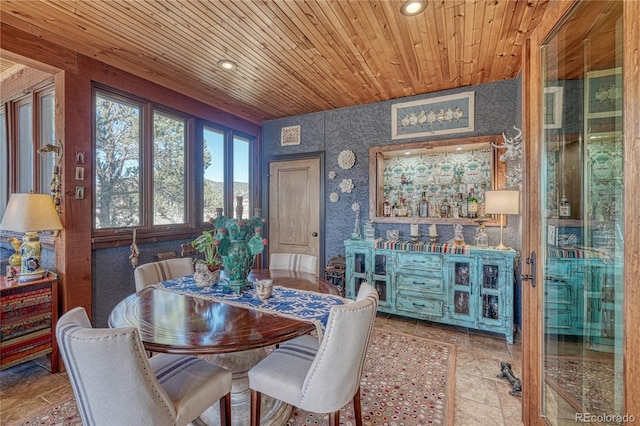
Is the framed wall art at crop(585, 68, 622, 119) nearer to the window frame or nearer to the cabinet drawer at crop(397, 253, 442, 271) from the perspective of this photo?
the cabinet drawer at crop(397, 253, 442, 271)

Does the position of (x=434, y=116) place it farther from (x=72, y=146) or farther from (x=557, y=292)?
(x=72, y=146)

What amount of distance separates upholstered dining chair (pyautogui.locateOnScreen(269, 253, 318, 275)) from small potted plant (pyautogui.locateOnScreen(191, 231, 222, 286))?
0.74m

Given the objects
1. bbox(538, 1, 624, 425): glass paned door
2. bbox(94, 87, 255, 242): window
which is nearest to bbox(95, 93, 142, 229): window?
bbox(94, 87, 255, 242): window

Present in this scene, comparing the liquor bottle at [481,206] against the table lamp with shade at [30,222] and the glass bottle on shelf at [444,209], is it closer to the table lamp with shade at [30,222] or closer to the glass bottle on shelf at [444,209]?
the glass bottle on shelf at [444,209]

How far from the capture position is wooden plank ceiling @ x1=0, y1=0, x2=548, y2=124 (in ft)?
6.68

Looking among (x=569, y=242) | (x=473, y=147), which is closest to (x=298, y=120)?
(x=473, y=147)

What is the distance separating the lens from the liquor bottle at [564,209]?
1.61m

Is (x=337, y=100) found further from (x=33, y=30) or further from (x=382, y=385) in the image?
(x=382, y=385)

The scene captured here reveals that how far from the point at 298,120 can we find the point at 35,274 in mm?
3508

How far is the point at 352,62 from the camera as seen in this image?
2.79 meters

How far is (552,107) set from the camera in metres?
1.67

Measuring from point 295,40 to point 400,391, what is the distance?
287 centimetres

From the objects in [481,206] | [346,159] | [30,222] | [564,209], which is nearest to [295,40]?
[346,159]

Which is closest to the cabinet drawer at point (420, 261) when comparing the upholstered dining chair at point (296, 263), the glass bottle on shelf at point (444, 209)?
the glass bottle on shelf at point (444, 209)
